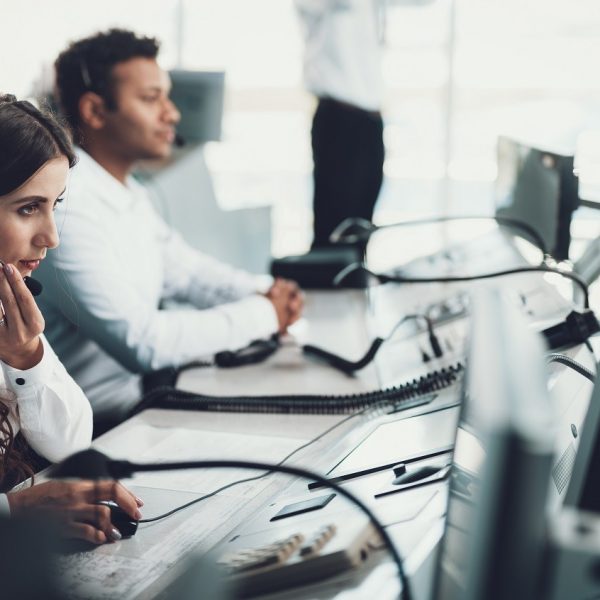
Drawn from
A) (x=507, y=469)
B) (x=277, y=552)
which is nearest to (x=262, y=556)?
(x=277, y=552)

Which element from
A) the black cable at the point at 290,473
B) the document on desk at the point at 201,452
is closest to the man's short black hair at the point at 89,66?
the document on desk at the point at 201,452

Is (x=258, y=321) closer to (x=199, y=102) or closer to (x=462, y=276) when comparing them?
(x=462, y=276)

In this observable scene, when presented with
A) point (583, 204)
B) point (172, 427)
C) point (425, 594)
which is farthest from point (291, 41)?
point (425, 594)

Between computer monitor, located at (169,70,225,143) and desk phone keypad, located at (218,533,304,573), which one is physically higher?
computer monitor, located at (169,70,225,143)

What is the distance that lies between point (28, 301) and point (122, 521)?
33cm

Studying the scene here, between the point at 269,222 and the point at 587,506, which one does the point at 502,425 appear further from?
the point at 269,222

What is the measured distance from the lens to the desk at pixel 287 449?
748 mm

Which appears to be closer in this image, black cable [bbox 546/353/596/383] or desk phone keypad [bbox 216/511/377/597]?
desk phone keypad [bbox 216/511/377/597]

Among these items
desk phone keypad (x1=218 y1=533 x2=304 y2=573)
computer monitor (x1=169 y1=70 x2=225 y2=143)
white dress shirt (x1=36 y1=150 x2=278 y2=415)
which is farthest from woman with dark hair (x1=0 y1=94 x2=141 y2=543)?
computer monitor (x1=169 y1=70 x2=225 y2=143)

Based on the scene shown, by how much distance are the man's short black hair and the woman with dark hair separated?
0.72 meters

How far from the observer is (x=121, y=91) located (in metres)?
1.85

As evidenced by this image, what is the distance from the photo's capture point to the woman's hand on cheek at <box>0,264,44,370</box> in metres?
1.05

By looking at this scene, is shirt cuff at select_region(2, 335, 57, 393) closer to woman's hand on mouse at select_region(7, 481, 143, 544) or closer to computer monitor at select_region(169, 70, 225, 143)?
woman's hand on mouse at select_region(7, 481, 143, 544)

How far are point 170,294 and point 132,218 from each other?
35cm
